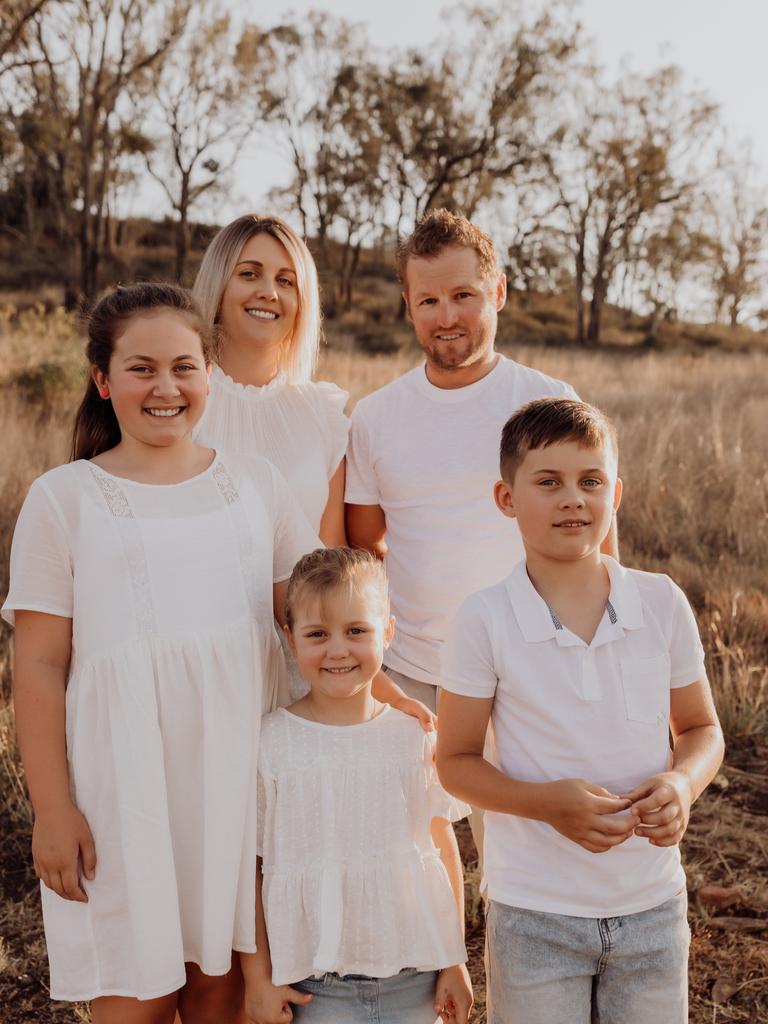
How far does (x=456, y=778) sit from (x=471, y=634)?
0.29 m

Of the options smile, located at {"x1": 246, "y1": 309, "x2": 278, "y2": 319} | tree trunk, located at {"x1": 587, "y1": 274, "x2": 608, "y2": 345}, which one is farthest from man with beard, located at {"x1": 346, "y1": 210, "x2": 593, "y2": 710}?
tree trunk, located at {"x1": 587, "y1": 274, "x2": 608, "y2": 345}

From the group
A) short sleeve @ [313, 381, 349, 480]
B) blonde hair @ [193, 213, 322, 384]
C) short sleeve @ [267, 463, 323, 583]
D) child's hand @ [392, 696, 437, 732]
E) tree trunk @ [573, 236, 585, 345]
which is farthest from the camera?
tree trunk @ [573, 236, 585, 345]

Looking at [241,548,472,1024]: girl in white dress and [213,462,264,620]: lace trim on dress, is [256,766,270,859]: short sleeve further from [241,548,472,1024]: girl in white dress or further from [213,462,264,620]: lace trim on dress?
[213,462,264,620]: lace trim on dress

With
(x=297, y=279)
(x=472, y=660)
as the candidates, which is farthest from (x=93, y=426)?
(x=472, y=660)

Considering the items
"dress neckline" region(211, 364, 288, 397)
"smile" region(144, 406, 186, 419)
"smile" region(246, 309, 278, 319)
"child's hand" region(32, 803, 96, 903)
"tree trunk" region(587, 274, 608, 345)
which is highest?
"tree trunk" region(587, 274, 608, 345)

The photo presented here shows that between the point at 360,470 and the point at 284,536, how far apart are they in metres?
0.72

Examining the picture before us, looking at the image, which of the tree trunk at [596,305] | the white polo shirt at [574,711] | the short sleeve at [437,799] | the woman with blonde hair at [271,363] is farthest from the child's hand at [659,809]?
the tree trunk at [596,305]

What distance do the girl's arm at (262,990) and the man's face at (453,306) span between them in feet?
5.16

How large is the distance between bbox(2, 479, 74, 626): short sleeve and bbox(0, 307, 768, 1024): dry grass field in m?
1.50

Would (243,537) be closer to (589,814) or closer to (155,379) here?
(155,379)

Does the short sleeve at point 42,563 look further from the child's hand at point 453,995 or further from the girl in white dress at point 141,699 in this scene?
the child's hand at point 453,995

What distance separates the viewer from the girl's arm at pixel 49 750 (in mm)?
1938

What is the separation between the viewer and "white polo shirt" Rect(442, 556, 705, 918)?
1.92 meters

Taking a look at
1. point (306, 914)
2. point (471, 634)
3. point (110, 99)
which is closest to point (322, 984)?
point (306, 914)
